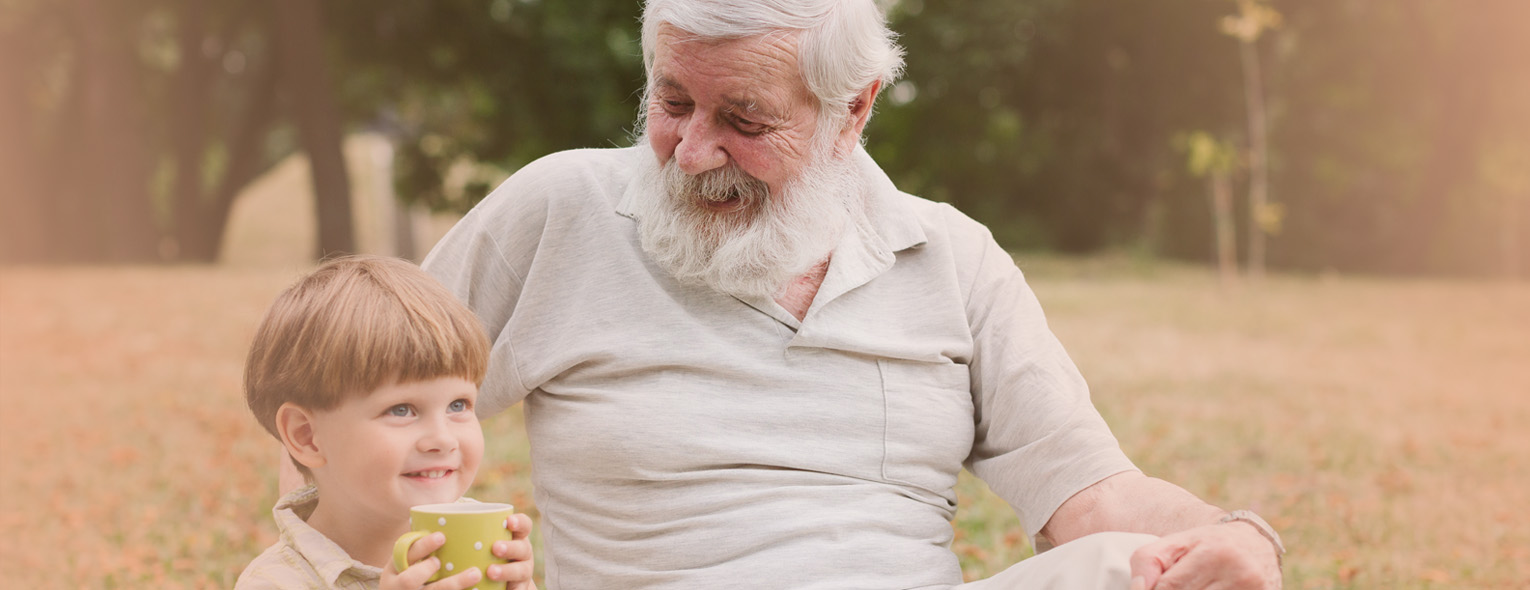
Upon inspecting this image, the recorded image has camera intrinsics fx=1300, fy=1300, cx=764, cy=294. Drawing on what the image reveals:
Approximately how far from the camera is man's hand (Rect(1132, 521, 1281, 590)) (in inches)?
80.4

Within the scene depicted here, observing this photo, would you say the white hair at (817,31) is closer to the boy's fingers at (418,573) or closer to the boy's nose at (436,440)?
the boy's nose at (436,440)

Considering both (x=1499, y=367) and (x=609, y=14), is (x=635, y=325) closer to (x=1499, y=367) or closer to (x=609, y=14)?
(x=1499, y=367)

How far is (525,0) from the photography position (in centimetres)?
1922

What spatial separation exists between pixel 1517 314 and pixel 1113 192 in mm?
10600

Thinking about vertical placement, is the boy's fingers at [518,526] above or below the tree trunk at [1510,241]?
above

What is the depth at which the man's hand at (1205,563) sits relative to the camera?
2.04m

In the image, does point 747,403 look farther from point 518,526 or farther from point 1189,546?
point 1189,546

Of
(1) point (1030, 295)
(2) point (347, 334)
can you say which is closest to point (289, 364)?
(2) point (347, 334)

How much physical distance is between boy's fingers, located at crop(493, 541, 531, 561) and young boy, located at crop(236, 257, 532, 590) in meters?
0.28

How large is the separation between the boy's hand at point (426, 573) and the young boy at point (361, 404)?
0.98 ft

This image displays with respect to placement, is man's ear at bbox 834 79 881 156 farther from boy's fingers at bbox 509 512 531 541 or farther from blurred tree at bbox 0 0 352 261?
blurred tree at bbox 0 0 352 261

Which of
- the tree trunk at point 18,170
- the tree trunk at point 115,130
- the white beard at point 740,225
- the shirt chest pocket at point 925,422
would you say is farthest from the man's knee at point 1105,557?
the tree trunk at point 18,170

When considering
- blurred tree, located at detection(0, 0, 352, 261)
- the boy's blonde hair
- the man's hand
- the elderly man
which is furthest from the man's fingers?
blurred tree, located at detection(0, 0, 352, 261)

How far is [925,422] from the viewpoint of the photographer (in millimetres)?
2604
